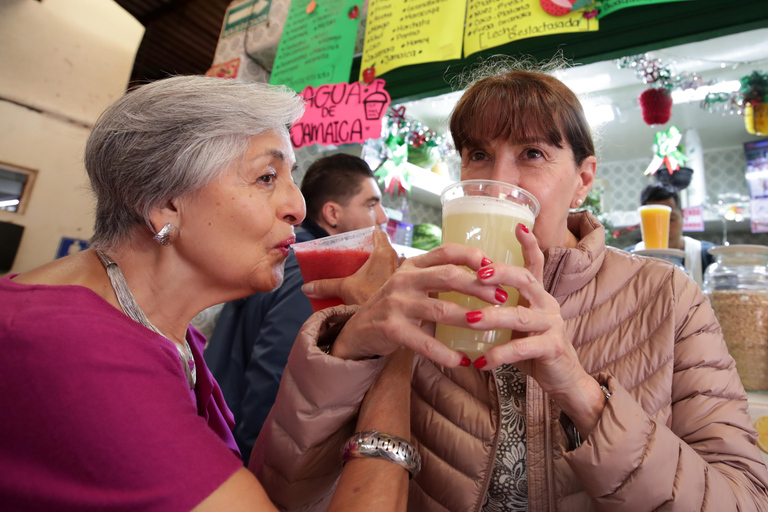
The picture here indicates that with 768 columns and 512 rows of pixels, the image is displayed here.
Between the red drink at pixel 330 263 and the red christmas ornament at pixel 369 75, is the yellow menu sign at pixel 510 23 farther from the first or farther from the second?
the red drink at pixel 330 263

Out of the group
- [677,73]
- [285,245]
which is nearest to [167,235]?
[285,245]

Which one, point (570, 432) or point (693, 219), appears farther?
point (693, 219)

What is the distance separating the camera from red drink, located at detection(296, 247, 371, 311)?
1.27 meters

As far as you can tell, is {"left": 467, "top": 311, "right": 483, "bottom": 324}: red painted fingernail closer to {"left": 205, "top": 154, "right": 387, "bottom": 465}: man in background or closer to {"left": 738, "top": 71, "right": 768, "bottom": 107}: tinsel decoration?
{"left": 205, "top": 154, "right": 387, "bottom": 465}: man in background

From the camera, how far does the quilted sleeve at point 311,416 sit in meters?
0.86

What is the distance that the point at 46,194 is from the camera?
3.18 metres

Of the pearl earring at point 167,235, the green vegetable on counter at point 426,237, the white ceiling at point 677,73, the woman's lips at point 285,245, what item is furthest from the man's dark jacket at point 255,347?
the white ceiling at point 677,73

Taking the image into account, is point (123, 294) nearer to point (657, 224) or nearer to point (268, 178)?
point (268, 178)

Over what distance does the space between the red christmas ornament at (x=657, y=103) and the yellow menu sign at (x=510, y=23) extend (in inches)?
82.4

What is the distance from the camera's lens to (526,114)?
118 centimetres

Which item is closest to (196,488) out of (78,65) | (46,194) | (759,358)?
(759,358)

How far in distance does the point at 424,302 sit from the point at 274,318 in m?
1.33

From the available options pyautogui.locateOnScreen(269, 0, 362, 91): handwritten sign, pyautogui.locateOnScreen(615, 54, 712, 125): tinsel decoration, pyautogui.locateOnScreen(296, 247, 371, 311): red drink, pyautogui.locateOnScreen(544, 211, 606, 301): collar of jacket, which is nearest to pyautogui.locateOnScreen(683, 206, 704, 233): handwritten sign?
pyautogui.locateOnScreen(615, 54, 712, 125): tinsel decoration

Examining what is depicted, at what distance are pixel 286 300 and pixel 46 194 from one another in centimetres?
237
